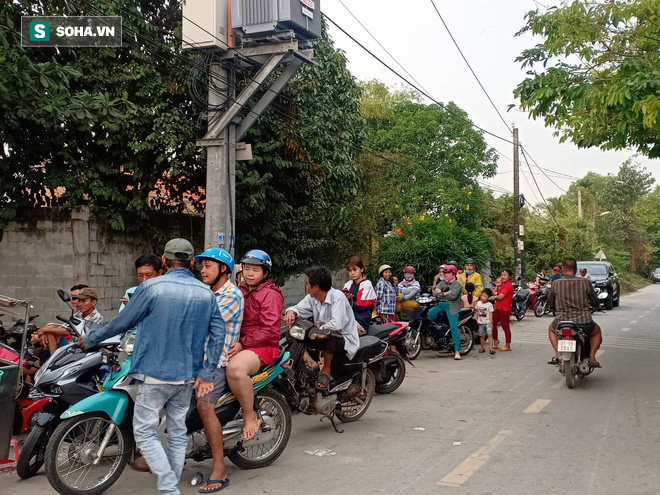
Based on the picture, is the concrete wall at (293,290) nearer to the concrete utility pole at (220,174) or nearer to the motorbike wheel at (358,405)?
the concrete utility pole at (220,174)

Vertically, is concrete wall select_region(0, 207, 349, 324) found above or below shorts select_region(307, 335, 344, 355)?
above

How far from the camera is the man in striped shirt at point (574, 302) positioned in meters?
9.48

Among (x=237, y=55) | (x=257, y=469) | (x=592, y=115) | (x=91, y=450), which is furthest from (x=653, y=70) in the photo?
(x=91, y=450)

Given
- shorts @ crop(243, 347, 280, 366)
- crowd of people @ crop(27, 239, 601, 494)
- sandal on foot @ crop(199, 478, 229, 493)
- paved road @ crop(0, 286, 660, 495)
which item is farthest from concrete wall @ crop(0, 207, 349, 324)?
sandal on foot @ crop(199, 478, 229, 493)

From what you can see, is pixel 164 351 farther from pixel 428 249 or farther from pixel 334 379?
pixel 428 249

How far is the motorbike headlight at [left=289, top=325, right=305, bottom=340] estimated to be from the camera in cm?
638

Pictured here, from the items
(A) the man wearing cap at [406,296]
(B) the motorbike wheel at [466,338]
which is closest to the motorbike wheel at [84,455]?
(A) the man wearing cap at [406,296]

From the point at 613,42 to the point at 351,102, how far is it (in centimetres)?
582

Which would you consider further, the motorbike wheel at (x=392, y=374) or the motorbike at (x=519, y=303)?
the motorbike at (x=519, y=303)

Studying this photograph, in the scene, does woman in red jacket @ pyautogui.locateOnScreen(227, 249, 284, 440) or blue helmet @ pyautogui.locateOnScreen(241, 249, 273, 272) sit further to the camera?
blue helmet @ pyautogui.locateOnScreen(241, 249, 273, 272)

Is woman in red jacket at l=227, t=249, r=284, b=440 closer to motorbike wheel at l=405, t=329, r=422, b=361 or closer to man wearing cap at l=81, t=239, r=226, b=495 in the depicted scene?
man wearing cap at l=81, t=239, r=226, b=495

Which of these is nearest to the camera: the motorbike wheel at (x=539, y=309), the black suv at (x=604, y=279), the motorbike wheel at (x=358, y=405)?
the motorbike wheel at (x=358, y=405)

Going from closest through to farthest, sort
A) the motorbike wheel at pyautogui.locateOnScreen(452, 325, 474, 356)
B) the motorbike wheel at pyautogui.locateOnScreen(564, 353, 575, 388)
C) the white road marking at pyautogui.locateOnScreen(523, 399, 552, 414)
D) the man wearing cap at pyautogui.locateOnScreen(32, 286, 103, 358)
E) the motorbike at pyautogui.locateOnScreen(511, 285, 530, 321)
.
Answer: the man wearing cap at pyautogui.locateOnScreen(32, 286, 103, 358), the white road marking at pyautogui.locateOnScreen(523, 399, 552, 414), the motorbike wheel at pyautogui.locateOnScreen(564, 353, 575, 388), the motorbike wheel at pyautogui.locateOnScreen(452, 325, 474, 356), the motorbike at pyautogui.locateOnScreen(511, 285, 530, 321)

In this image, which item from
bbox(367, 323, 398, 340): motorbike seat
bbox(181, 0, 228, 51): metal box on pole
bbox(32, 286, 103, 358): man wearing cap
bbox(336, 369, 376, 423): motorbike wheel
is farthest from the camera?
bbox(181, 0, 228, 51): metal box on pole
